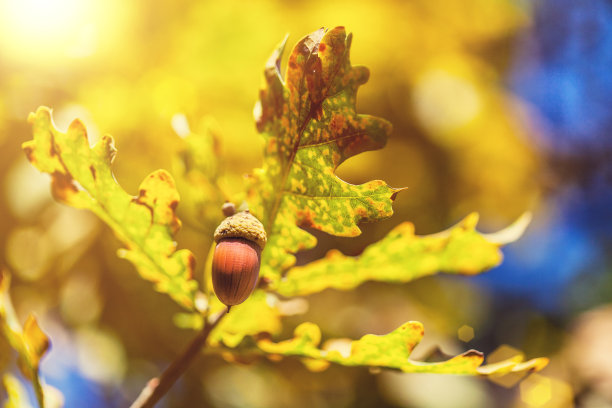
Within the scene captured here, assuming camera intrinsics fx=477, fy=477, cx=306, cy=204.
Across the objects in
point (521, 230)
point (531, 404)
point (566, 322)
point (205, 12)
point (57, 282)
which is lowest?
point (57, 282)

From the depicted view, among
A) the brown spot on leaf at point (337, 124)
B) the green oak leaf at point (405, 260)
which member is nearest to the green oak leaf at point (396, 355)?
the green oak leaf at point (405, 260)

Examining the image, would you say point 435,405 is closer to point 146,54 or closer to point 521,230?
point 521,230

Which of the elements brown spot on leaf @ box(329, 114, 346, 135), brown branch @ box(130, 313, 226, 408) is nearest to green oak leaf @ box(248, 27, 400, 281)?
brown spot on leaf @ box(329, 114, 346, 135)

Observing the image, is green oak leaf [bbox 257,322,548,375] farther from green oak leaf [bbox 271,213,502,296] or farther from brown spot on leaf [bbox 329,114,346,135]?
brown spot on leaf [bbox 329,114,346,135]

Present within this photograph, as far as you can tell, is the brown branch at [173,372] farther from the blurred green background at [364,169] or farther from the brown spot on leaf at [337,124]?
the blurred green background at [364,169]

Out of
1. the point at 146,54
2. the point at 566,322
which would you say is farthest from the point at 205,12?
the point at 566,322
